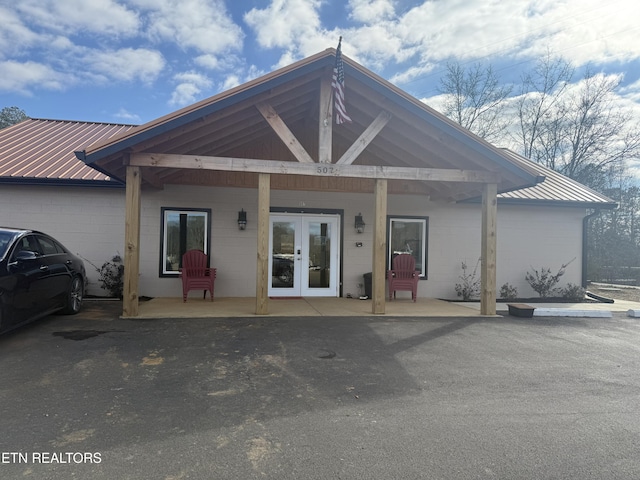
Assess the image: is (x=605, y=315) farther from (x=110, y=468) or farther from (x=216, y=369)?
(x=110, y=468)

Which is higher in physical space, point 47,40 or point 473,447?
point 47,40

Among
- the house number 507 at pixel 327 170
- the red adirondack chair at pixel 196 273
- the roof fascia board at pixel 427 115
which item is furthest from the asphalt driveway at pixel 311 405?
the roof fascia board at pixel 427 115

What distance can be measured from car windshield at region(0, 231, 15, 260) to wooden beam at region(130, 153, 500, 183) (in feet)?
6.74

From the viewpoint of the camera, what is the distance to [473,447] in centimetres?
287

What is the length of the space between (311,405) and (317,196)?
723cm

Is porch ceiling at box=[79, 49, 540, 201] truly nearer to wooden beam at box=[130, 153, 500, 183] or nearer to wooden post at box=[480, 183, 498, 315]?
wooden beam at box=[130, 153, 500, 183]

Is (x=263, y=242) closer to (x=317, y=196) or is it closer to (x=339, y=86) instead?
(x=339, y=86)

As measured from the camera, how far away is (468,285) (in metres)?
10.9

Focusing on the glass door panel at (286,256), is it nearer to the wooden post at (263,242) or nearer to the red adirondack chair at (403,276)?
the red adirondack chair at (403,276)

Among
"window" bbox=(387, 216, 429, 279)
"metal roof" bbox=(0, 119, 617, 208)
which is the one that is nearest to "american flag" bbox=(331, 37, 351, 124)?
"metal roof" bbox=(0, 119, 617, 208)

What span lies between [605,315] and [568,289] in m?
2.96

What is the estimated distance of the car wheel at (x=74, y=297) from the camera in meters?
6.98

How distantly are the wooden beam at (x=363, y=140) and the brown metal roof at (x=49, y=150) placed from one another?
515 cm

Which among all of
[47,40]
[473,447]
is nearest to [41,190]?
[47,40]
